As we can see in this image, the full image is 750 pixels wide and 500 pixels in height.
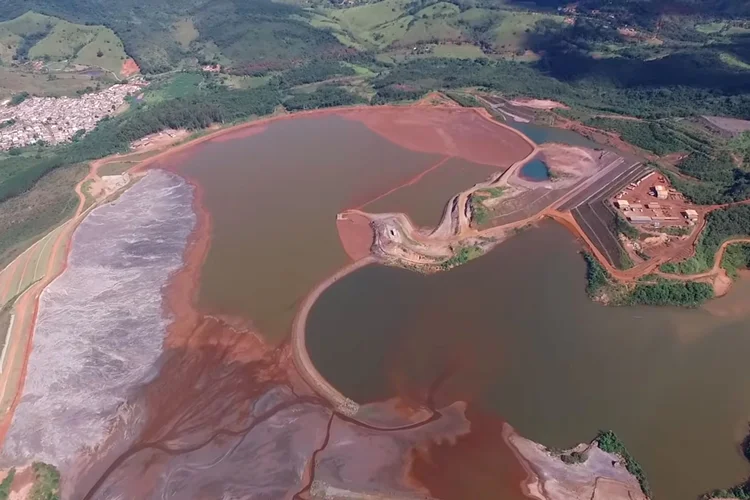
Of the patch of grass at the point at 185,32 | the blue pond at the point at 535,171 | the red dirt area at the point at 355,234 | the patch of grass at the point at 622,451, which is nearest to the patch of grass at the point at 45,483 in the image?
the red dirt area at the point at 355,234

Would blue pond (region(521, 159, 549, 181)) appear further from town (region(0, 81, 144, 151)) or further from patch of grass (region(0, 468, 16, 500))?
town (region(0, 81, 144, 151))

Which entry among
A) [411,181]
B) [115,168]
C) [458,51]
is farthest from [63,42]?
[411,181]

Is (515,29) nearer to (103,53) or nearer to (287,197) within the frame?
(287,197)

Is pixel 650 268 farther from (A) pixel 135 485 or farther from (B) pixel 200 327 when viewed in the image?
(A) pixel 135 485

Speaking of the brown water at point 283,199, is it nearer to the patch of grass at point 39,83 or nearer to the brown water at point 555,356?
the brown water at point 555,356

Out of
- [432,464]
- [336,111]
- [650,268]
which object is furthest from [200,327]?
[336,111]

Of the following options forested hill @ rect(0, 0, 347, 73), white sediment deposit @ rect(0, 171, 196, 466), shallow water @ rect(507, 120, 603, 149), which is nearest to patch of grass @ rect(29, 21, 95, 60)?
forested hill @ rect(0, 0, 347, 73)

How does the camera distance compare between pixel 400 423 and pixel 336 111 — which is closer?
pixel 400 423
